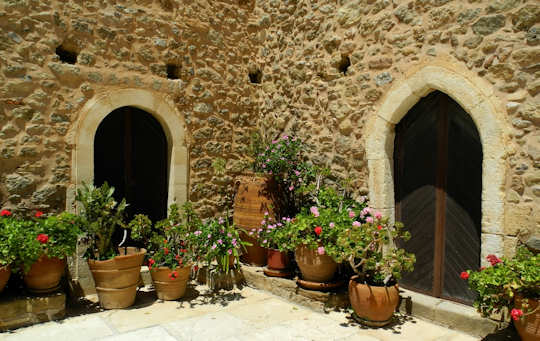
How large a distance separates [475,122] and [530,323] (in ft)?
5.35

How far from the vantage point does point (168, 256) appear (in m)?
4.43

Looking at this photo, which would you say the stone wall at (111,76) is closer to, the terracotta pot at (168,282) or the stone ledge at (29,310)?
the stone ledge at (29,310)

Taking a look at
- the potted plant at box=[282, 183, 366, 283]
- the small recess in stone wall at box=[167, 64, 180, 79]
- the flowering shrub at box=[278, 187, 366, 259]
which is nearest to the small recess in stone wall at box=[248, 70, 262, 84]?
the small recess in stone wall at box=[167, 64, 180, 79]

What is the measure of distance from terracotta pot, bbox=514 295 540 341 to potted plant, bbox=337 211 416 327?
902 mm

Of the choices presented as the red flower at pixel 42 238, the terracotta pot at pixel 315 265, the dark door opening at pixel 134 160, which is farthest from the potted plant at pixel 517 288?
the dark door opening at pixel 134 160

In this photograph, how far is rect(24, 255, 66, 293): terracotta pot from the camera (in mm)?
3713

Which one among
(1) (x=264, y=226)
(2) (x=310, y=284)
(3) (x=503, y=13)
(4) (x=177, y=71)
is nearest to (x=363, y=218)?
(2) (x=310, y=284)

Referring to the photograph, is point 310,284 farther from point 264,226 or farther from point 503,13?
point 503,13

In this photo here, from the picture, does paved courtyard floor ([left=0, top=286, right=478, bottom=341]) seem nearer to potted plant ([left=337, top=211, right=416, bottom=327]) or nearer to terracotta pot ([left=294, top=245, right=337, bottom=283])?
potted plant ([left=337, top=211, right=416, bottom=327])

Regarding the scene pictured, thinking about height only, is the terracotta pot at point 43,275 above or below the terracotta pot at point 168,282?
above

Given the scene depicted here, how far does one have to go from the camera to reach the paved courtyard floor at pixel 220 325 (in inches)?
136

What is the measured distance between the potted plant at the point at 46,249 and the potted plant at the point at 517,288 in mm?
3445

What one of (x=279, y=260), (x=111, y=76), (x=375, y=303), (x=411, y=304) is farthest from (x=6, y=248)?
(x=411, y=304)

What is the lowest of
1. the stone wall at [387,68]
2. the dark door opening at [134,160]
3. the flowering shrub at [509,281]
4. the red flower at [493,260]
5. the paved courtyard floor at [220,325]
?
the paved courtyard floor at [220,325]
